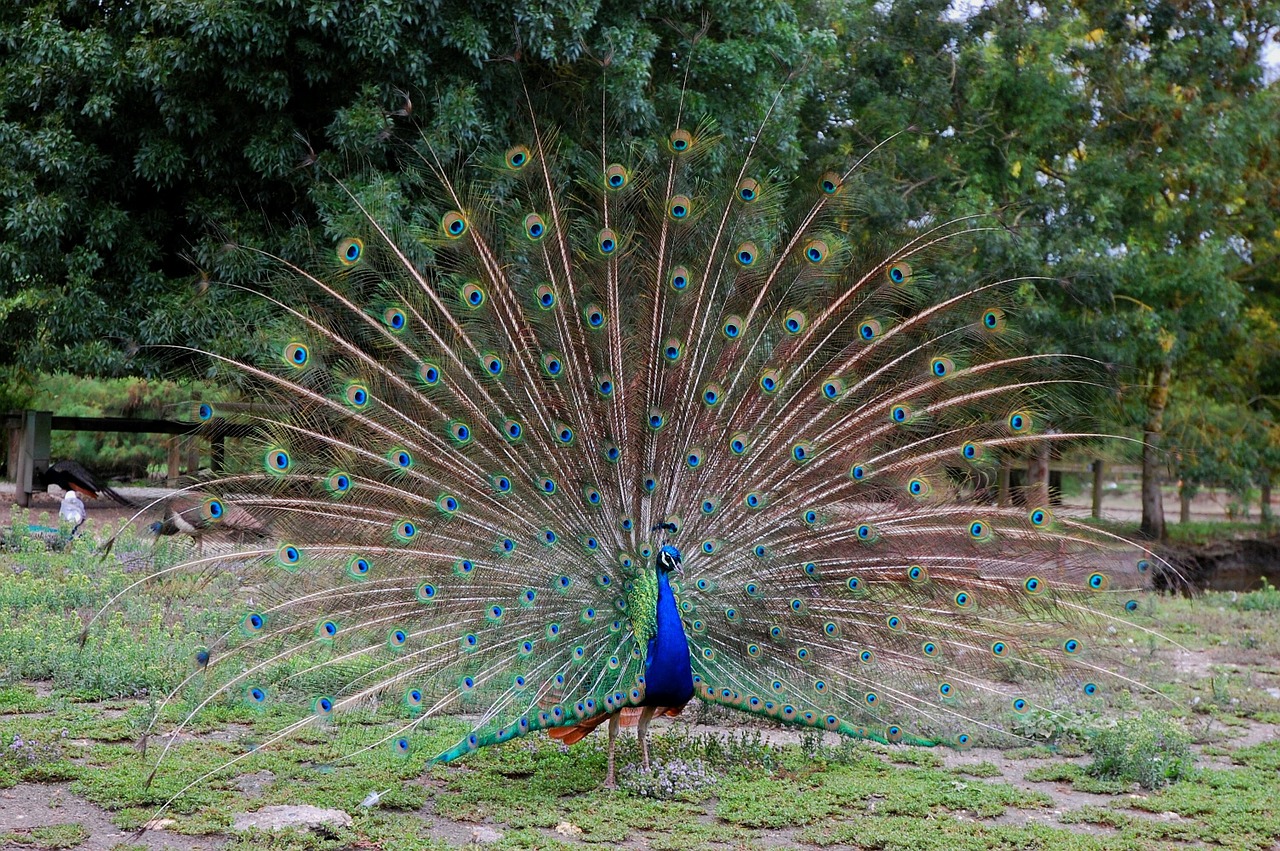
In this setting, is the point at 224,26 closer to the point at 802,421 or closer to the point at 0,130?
the point at 0,130

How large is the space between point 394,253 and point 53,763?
2986mm

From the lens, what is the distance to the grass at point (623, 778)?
5406 millimetres

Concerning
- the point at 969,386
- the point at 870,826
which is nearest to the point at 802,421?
the point at 969,386

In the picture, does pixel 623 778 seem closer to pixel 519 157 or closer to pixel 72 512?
pixel 519 157

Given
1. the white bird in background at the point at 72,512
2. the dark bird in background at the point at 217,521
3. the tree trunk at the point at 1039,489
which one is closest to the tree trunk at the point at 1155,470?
the tree trunk at the point at 1039,489

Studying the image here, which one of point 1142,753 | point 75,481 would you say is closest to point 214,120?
point 75,481

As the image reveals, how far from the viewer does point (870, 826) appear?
557cm

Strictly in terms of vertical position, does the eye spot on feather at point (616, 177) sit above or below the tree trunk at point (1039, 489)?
above

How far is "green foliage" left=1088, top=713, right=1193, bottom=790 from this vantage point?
6.50 metres

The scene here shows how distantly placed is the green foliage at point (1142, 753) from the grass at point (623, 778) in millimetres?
12

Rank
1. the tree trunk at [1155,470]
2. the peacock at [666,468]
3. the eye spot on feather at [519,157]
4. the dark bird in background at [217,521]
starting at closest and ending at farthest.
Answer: the dark bird in background at [217,521], the peacock at [666,468], the eye spot on feather at [519,157], the tree trunk at [1155,470]

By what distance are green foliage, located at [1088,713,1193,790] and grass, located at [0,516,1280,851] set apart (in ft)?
0.04

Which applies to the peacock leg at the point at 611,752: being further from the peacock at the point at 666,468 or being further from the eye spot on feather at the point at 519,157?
the eye spot on feather at the point at 519,157

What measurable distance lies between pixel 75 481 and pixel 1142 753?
14.2 meters
